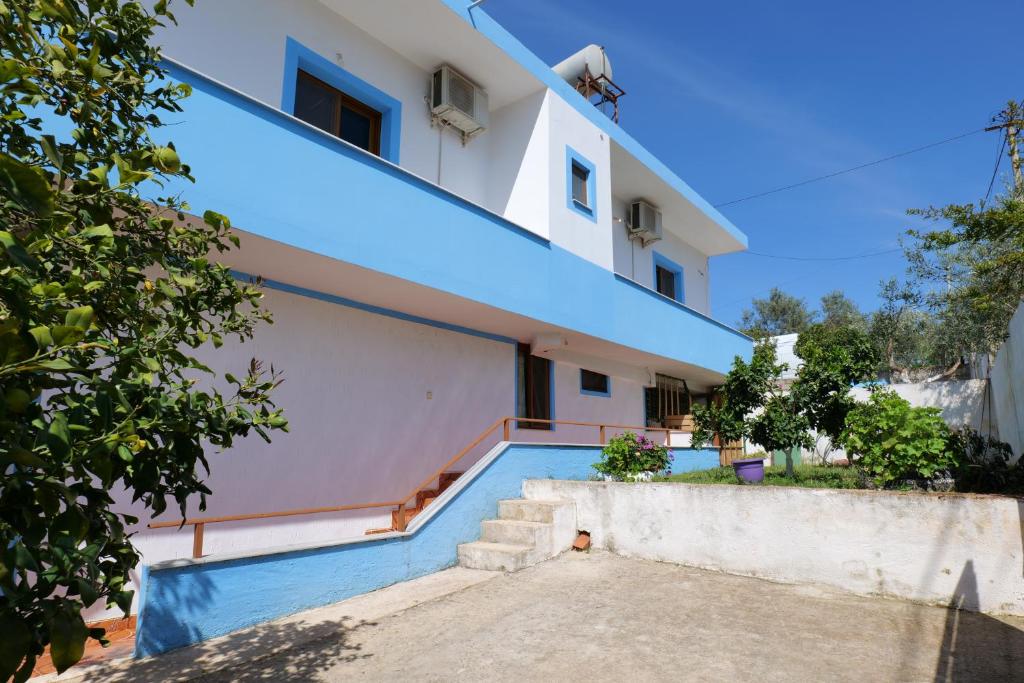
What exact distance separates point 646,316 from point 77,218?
440 inches

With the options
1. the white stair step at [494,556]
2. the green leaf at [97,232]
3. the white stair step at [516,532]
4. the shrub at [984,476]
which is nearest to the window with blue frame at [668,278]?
the shrub at [984,476]

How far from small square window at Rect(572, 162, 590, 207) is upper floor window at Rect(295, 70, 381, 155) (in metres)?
3.85

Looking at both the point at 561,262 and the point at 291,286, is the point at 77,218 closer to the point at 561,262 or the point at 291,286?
the point at 291,286

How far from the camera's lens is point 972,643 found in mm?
5094

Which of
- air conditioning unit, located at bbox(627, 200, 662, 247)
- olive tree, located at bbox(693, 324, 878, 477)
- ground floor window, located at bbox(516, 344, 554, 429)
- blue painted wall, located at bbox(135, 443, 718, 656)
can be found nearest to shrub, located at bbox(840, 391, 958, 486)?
olive tree, located at bbox(693, 324, 878, 477)

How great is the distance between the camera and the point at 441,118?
10070 millimetres

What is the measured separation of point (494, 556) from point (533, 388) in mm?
4778

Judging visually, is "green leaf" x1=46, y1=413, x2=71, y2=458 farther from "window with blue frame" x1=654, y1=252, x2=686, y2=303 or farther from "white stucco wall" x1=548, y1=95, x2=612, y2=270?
"window with blue frame" x1=654, y1=252, x2=686, y2=303

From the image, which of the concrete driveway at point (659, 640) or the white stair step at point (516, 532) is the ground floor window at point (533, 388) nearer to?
the white stair step at point (516, 532)

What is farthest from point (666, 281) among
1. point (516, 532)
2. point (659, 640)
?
point (659, 640)

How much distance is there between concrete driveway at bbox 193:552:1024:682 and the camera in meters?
4.62

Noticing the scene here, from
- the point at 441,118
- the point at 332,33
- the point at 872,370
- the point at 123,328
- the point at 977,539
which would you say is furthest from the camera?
the point at 441,118

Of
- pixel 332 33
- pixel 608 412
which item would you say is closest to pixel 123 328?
pixel 332 33

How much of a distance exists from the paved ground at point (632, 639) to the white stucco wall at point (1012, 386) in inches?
164
